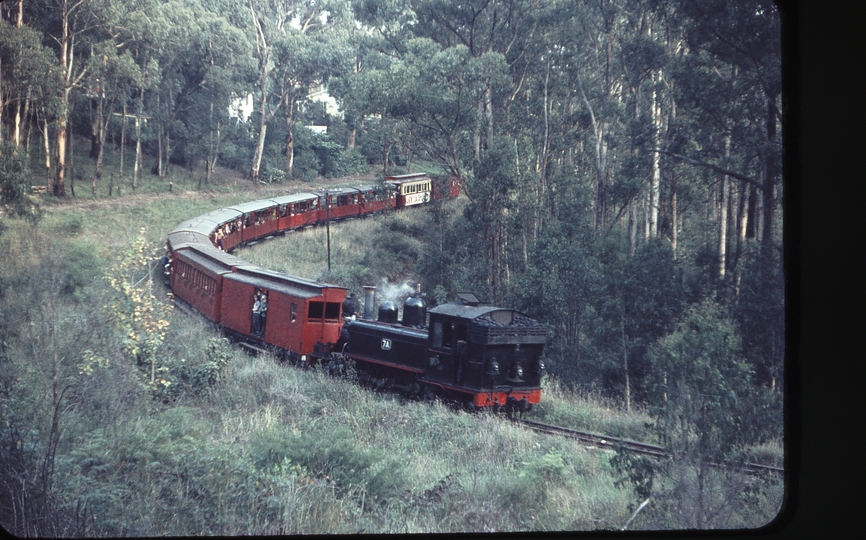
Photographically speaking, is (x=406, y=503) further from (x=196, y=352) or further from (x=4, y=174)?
(x=4, y=174)

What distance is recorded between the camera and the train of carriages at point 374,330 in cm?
793

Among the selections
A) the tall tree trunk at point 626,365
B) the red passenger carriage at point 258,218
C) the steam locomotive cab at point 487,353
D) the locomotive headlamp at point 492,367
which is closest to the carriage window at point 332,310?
the steam locomotive cab at point 487,353

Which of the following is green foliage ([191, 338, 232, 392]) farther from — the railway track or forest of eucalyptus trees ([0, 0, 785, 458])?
the railway track

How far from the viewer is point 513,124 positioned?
17.3m

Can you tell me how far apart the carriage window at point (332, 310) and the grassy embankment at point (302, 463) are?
170cm

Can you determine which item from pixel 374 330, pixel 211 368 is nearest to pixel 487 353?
pixel 374 330

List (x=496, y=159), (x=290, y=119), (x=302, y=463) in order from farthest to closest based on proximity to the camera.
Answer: (x=290, y=119) < (x=496, y=159) < (x=302, y=463)

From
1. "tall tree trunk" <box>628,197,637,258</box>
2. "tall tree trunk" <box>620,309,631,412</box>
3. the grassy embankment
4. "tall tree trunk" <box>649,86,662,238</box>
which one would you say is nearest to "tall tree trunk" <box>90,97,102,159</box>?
the grassy embankment

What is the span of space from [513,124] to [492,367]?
10.8 meters

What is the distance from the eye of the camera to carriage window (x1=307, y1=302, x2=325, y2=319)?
9.69 m

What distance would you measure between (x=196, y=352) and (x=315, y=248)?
9.58 meters

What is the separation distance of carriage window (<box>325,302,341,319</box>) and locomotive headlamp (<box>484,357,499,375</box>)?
121 inches

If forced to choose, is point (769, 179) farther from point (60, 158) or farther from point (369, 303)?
point (60, 158)

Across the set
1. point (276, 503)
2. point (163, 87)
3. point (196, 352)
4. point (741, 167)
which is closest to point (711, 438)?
point (276, 503)
